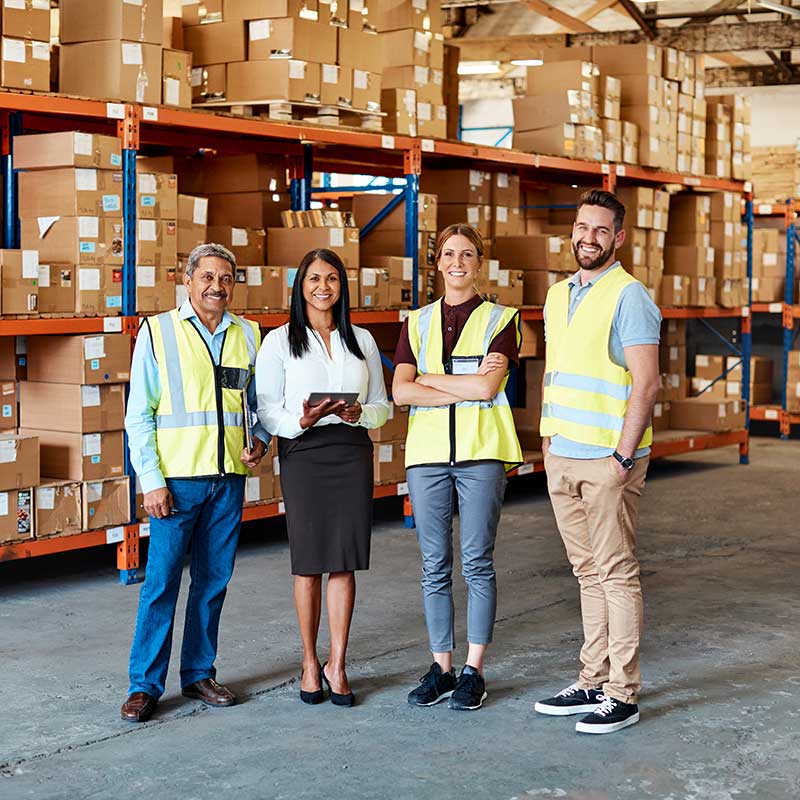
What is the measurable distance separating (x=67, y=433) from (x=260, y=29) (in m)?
2.83

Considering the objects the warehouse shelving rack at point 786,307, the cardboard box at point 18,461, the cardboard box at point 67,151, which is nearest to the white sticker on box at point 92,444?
the cardboard box at point 18,461

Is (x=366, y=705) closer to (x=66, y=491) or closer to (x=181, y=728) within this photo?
(x=181, y=728)

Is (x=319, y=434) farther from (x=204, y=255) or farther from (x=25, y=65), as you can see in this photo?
(x=25, y=65)

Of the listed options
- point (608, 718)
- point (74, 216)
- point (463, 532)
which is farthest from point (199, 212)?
point (608, 718)

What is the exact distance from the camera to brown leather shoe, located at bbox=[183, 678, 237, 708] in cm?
485

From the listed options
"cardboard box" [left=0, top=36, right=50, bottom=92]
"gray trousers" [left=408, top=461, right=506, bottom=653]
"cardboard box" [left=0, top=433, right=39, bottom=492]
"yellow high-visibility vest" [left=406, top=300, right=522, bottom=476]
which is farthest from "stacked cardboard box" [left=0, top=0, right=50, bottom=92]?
"gray trousers" [left=408, top=461, right=506, bottom=653]

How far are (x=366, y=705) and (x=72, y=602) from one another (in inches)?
93.2

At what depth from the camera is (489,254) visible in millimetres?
9906

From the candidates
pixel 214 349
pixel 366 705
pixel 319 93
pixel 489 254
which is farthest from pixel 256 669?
pixel 489 254

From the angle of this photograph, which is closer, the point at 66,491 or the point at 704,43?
the point at 66,491

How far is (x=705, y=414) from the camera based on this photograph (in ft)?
40.1

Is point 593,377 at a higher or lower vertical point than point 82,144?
lower

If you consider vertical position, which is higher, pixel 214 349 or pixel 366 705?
pixel 214 349

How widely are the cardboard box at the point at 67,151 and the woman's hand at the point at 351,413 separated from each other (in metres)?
2.80
